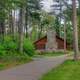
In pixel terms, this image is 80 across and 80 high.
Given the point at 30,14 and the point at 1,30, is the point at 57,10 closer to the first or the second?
the point at 30,14

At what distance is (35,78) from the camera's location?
16.0 meters

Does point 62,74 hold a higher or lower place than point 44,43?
higher

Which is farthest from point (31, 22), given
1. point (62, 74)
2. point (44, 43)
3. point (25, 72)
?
point (62, 74)

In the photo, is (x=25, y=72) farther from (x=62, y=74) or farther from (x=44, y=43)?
(x=44, y=43)

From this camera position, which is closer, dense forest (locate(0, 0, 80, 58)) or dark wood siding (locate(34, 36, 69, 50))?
dense forest (locate(0, 0, 80, 58))

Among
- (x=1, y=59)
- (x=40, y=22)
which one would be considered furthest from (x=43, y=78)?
(x=40, y=22)

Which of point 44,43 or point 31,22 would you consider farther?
point 31,22

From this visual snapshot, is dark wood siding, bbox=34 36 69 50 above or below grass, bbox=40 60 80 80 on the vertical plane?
below

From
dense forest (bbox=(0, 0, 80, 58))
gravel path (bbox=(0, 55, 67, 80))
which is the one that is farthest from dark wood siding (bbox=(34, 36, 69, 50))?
gravel path (bbox=(0, 55, 67, 80))

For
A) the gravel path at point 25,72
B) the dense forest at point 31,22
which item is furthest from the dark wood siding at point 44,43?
the gravel path at point 25,72

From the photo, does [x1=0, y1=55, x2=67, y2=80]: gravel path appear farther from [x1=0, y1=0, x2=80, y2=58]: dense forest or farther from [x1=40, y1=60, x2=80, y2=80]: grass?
[x1=0, y1=0, x2=80, y2=58]: dense forest

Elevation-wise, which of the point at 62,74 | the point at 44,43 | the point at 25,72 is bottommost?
the point at 44,43

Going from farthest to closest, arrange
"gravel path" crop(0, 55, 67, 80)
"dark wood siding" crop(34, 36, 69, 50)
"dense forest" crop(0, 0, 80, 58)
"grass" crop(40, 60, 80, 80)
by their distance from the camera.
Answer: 1. "dark wood siding" crop(34, 36, 69, 50)
2. "dense forest" crop(0, 0, 80, 58)
3. "gravel path" crop(0, 55, 67, 80)
4. "grass" crop(40, 60, 80, 80)

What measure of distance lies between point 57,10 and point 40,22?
274 inches
